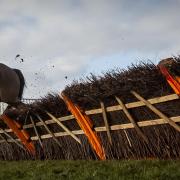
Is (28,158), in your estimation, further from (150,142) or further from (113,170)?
(113,170)

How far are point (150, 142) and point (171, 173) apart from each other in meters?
3.39

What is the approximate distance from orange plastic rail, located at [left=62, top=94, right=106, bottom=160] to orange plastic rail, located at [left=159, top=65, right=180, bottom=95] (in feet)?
11.4

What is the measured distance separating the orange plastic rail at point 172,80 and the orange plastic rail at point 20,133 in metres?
8.13

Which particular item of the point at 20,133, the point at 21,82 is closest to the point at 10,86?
the point at 21,82

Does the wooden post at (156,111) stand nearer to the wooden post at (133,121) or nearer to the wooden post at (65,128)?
the wooden post at (133,121)

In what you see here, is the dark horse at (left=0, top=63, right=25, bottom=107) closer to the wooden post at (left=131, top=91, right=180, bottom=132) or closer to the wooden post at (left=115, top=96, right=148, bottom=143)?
the wooden post at (left=115, top=96, right=148, bottom=143)

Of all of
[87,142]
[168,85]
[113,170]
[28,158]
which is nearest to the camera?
[113,170]

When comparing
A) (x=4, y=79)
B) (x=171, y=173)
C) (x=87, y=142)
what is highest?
(x=4, y=79)

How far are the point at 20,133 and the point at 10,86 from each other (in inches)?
137

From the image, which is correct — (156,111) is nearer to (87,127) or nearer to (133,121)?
(133,121)

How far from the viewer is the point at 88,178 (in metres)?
6.59

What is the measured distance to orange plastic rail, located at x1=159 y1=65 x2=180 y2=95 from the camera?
8203mm

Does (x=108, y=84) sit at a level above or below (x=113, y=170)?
above

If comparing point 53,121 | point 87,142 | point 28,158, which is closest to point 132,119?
point 87,142
